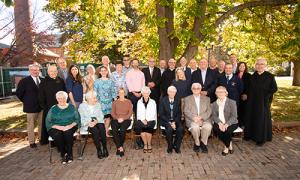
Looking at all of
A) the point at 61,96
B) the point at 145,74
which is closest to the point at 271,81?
the point at 145,74

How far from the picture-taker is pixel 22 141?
7770 mm

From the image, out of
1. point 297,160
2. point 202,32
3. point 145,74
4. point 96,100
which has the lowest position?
point 297,160

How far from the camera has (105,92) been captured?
23.2 feet

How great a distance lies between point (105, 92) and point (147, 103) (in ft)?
3.74

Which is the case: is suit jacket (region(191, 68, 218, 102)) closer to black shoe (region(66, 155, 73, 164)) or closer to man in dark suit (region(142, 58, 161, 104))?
man in dark suit (region(142, 58, 161, 104))

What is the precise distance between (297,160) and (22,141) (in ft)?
22.5

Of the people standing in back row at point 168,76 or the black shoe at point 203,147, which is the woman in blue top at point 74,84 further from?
the black shoe at point 203,147

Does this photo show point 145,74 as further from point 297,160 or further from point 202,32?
point 297,160

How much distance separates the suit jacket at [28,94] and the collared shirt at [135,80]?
2204 mm

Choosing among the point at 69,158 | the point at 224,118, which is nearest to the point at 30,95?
the point at 69,158

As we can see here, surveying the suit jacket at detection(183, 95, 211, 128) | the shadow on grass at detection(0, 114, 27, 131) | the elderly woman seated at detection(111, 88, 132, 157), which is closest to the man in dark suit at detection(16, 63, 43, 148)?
the elderly woman seated at detection(111, 88, 132, 157)

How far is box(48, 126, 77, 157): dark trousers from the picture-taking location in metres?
5.99

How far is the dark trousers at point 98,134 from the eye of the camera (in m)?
6.28

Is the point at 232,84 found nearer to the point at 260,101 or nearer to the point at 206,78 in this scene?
the point at 206,78
